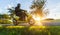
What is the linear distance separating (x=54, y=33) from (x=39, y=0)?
38.5 feet

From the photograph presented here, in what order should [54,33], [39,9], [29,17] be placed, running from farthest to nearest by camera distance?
[39,9], [29,17], [54,33]

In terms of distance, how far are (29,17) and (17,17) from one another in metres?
1.13

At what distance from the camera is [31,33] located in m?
8.31

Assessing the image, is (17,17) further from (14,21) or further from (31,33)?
(31,33)

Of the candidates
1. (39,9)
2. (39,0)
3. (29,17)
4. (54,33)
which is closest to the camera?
(54,33)

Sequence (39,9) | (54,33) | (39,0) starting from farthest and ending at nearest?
(39,9), (39,0), (54,33)

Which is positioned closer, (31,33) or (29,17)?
(31,33)

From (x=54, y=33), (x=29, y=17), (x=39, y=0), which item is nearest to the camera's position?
(x=54, y=33)

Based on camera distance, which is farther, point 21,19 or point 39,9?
point 39,9

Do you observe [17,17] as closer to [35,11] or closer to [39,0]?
[39,0]

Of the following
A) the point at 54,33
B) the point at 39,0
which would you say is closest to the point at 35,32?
the point at 54,33

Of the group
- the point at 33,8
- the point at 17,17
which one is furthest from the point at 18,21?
the point at 33,8

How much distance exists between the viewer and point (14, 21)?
1494 cm

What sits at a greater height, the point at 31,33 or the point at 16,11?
the point at 16,11
